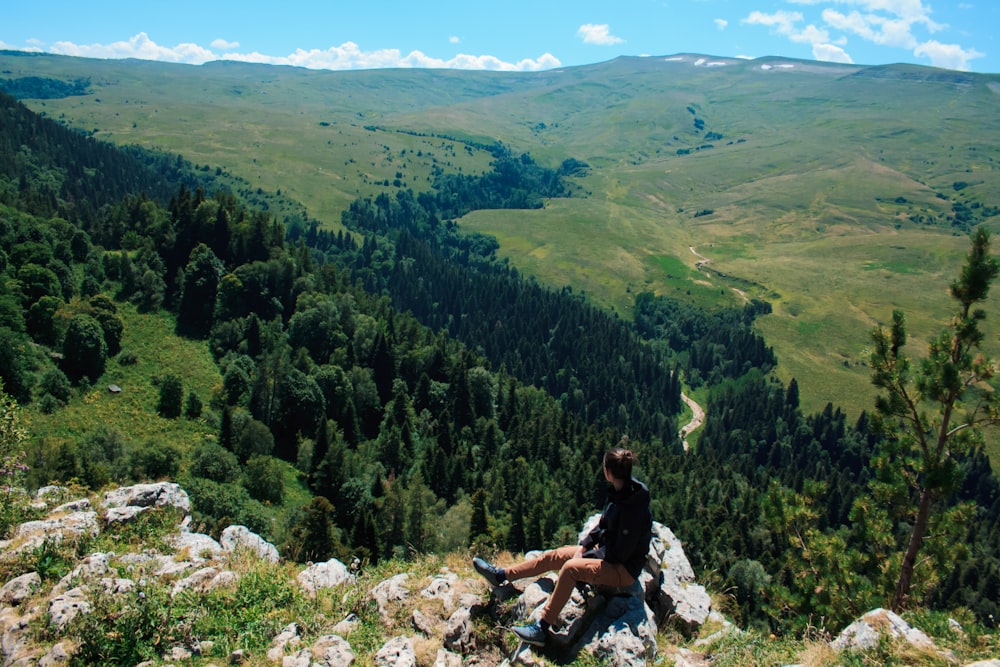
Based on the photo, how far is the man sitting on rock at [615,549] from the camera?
1555 cm

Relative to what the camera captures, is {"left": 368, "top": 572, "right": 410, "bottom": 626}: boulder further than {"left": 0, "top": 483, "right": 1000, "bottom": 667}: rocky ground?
Yes

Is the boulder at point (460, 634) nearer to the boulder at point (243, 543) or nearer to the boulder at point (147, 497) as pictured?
the boulder at point (243, 543)

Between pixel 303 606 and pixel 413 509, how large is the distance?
54.7m

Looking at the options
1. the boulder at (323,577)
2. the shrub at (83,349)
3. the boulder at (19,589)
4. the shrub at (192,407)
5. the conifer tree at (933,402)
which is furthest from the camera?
the shrub at (192,407)

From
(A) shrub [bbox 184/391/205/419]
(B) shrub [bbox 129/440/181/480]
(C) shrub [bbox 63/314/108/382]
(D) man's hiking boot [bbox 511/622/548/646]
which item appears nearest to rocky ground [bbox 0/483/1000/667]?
(D) man's hiking boot [bbox 511/622/548/646]

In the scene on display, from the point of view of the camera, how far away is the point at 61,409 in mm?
67062

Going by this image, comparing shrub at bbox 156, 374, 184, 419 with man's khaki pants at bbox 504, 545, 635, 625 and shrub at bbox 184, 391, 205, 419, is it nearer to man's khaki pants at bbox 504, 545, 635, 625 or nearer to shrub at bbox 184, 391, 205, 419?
shrub at bbox 184, 391, 205, 419

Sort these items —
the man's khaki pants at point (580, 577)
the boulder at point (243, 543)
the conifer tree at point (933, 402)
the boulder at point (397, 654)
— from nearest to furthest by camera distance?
the boulder at point (397, 654) < the man's khaki pants at point (580, 577) < the boulder at point (243, 543) < the conifer tree at point (933, 402)

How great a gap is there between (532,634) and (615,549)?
311cm

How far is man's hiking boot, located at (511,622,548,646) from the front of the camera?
15.4 metres

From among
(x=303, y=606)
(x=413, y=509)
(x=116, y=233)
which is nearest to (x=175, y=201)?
(x=116, y=233)

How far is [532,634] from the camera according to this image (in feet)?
50.8

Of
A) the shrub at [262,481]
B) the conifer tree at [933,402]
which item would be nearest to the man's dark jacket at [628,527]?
the conifer tree at [933,402]

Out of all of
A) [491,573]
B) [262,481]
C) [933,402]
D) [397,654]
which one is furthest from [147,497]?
[262,481]
